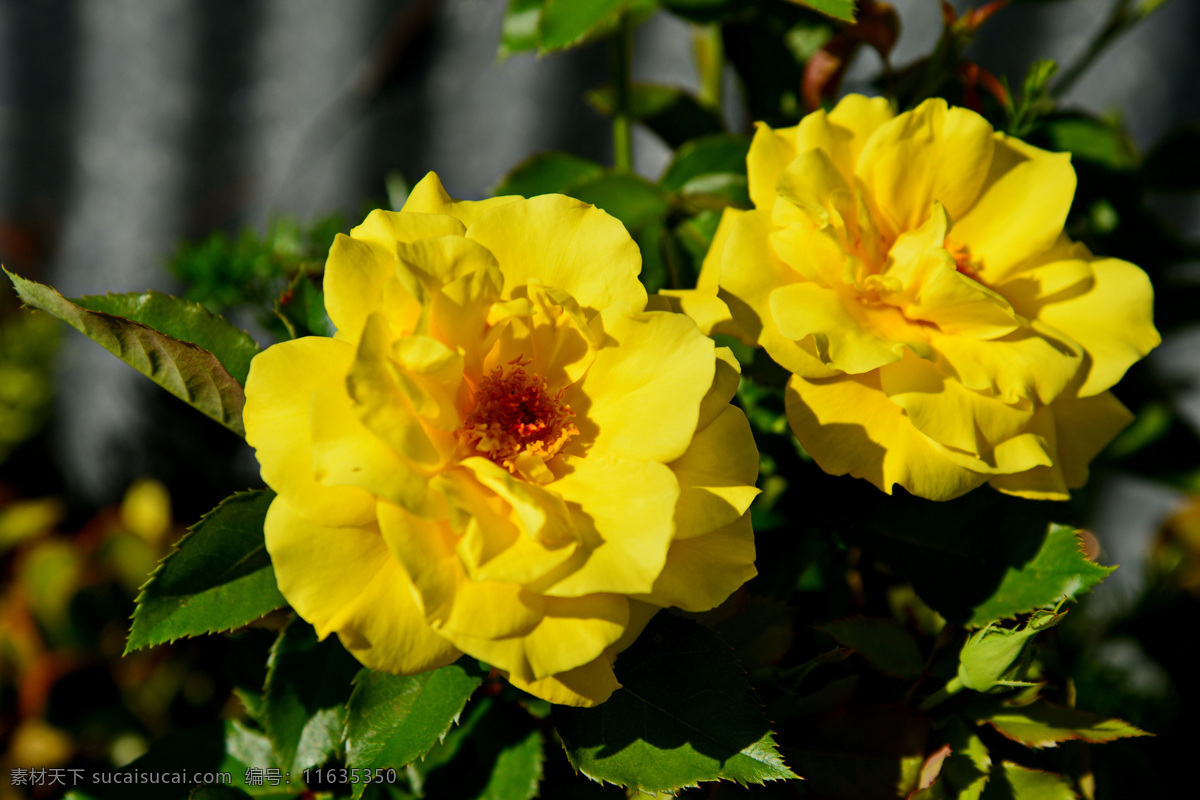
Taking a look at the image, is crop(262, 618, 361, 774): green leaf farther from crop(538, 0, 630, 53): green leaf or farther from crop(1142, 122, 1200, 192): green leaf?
crop(1142, 122, 1200, 192): green leaf

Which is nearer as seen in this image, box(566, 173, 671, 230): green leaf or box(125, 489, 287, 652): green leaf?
box(125, 489, 287, 652): green leaf

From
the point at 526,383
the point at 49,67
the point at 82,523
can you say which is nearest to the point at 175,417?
the point at 82,523

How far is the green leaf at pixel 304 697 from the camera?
0.39m

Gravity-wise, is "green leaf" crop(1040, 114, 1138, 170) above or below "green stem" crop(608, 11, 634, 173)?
above

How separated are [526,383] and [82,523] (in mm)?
1110

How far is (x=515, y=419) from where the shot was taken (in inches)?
14.1

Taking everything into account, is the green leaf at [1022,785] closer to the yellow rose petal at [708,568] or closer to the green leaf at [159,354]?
the yellow rose petal at [708,568]

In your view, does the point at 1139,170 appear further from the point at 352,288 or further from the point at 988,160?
the point at 352,288

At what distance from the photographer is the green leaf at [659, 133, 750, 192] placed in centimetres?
51

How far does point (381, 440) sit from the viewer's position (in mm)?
291

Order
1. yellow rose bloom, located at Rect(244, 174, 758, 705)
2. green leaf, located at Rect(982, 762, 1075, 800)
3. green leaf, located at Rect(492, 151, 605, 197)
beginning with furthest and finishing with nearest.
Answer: green leaf, located at Rect(492, 151, 605, 197) → green leaf, located at Rect(982, 762, 1075, 800) → yellow rose bloom, located at Rect(244, 174, 758, 705)

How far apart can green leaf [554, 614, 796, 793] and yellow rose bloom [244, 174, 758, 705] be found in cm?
5

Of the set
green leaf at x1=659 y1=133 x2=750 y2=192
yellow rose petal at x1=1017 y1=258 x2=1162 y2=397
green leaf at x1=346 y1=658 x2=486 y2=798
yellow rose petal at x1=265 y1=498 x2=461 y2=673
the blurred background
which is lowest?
the blurred background

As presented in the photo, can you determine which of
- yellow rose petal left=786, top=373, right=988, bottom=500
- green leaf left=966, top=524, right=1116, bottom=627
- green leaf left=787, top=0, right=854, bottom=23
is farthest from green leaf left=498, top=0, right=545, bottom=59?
green leaf left=966, top=524, right=1116, bottom=627
